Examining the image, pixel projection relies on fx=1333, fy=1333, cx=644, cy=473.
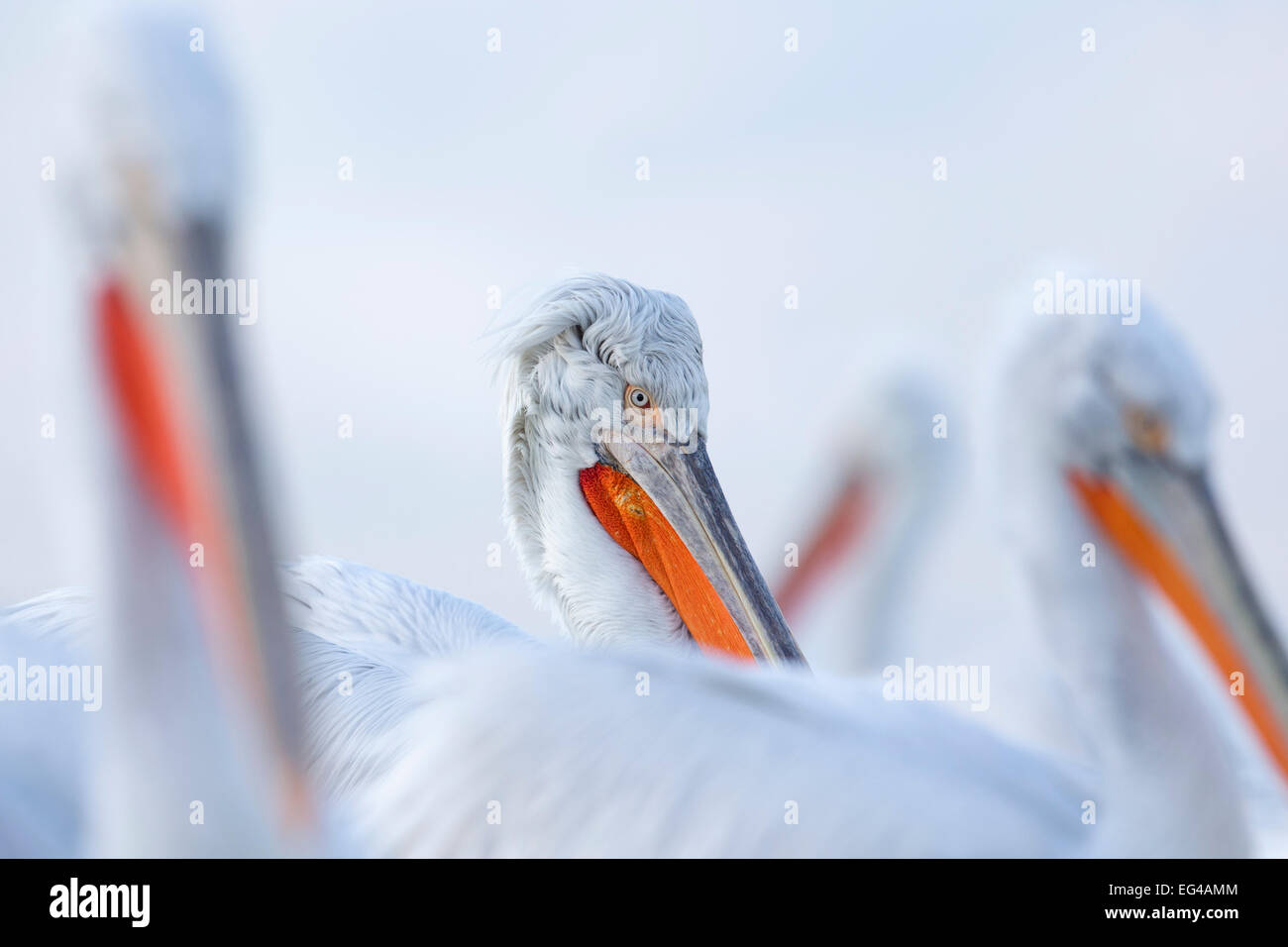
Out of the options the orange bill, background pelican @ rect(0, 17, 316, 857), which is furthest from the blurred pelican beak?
background pelican @ rect(0, 17, 316, 857)

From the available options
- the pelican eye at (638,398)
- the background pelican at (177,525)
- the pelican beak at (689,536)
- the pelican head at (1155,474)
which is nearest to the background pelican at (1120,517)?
the pelican head at (1155,474)

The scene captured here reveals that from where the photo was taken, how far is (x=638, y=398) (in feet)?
9.75

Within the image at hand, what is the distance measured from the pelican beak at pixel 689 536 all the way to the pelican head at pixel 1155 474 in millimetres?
A: 822

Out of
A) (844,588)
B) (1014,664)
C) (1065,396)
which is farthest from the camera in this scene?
(844,588)

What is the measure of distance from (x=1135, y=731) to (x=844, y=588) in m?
3.18

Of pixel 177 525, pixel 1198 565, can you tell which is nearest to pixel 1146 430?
pixel 1198 565

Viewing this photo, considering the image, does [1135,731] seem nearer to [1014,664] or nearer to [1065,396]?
[1065,396]

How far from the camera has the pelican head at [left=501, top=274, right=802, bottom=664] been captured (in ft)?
9.66

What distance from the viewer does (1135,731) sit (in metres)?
1.90

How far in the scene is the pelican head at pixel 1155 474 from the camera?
2.08 meters

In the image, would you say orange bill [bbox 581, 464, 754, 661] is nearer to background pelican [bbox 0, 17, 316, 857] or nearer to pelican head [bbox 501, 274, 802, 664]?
pelican head [bbox 501, 274, 802, 664]

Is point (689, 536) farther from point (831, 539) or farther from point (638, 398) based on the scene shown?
point (831, 539)

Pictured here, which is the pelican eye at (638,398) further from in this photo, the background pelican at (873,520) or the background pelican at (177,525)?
the background pelican at (873,520)
